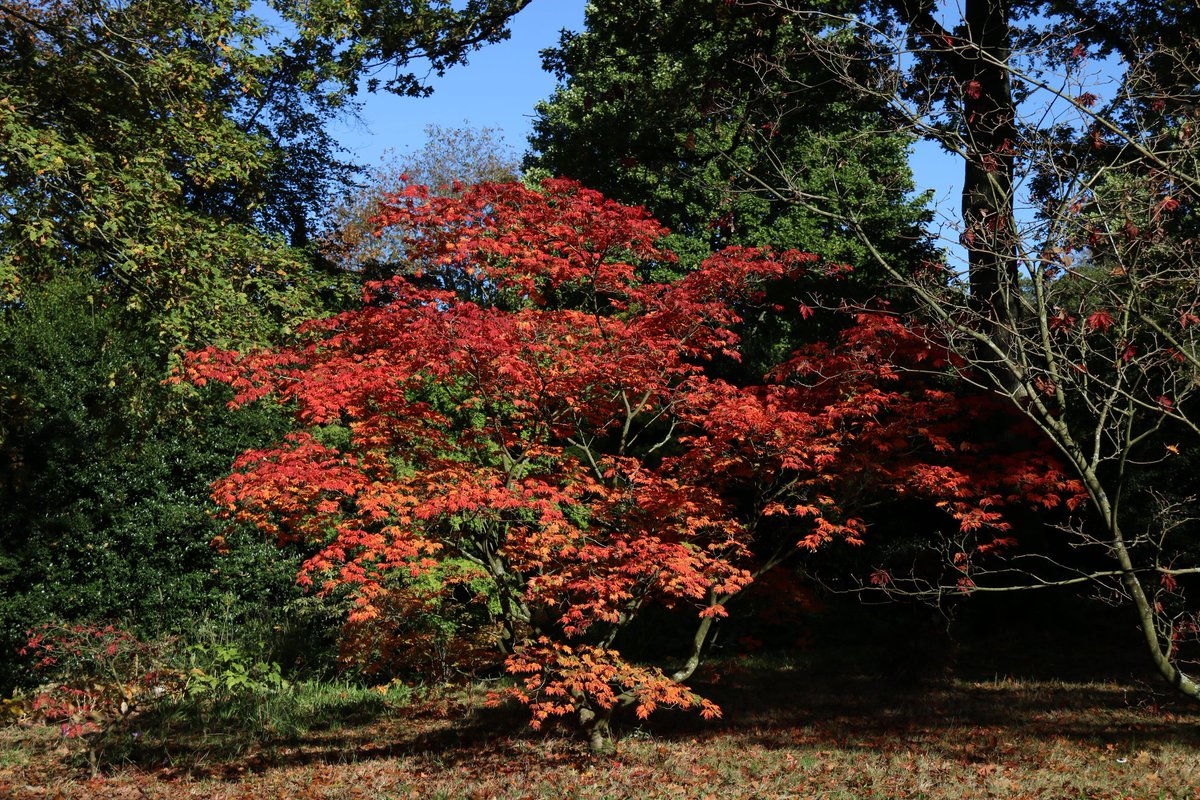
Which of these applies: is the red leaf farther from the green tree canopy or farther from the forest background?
the green tree canopy

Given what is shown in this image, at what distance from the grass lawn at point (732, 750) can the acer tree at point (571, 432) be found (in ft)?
2.25

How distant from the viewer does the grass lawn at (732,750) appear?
7.77m

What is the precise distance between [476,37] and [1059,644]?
37.9 feet

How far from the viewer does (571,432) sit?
949cm

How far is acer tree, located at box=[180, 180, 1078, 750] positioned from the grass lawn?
2.25ft

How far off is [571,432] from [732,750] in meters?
3.45

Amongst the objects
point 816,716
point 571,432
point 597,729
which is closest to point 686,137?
point 571,432

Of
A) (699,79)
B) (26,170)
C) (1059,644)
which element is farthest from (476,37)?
(1059,644)

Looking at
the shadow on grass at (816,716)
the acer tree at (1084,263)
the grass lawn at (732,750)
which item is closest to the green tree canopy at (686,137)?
the acer tree at (1084,263)

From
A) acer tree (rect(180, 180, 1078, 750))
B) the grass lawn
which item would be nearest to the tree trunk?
acer tree (rect(180, 180, 1078, 750))

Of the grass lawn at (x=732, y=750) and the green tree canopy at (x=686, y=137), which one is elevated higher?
the green tree canopy at (x=686, y=137)

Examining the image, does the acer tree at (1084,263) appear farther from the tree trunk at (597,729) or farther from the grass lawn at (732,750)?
the tree trunk at (597,729)

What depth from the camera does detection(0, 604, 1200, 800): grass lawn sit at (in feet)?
25.5

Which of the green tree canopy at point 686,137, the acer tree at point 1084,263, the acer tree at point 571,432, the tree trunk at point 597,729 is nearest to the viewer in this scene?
the acer tree at point 1084,263
